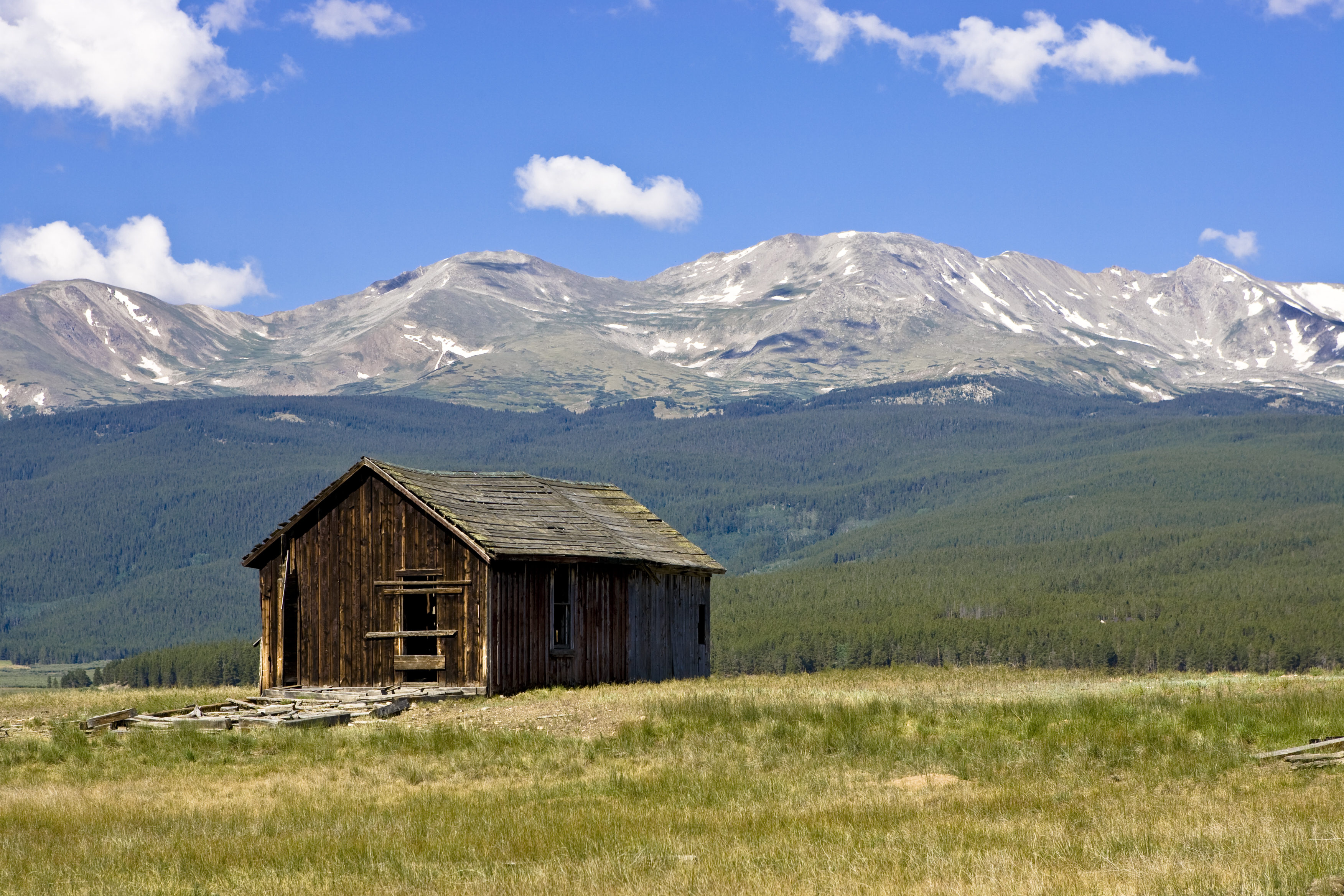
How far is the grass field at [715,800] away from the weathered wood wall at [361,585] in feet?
16.0

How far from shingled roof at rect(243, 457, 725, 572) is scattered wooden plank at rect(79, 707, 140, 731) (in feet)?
21.0

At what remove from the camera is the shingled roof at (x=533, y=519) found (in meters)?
36.8

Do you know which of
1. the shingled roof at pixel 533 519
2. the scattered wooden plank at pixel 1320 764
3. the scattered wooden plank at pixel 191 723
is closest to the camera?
the scattered wooden plank at pixel 1320 764

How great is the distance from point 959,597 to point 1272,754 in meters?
159

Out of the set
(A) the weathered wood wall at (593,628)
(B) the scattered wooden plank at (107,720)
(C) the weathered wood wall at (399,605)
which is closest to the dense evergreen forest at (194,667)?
(A) the weathered wood wall at (593,628)

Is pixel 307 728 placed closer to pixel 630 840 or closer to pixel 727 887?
pixel 630 840

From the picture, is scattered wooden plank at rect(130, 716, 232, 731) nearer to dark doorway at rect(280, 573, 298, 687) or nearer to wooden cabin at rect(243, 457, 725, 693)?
wooden cabin at rect(243, 457, 725, 693)

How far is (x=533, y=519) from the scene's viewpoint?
130 feet

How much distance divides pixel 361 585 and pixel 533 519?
4.73 metres

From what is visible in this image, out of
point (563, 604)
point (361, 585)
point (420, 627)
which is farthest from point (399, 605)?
point (563, 604)

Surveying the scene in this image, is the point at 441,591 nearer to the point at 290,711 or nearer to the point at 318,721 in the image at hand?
the point at 290,711

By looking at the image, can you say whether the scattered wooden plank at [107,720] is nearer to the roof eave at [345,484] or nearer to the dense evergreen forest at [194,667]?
the roof eave at [345,484]

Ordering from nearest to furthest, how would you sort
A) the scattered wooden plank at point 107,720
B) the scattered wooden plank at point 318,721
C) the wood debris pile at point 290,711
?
1. the scattered wooden plank at point 318,721
2. the wood debris pile at point 290,711
3. the scattered wooden plank at point 107,720

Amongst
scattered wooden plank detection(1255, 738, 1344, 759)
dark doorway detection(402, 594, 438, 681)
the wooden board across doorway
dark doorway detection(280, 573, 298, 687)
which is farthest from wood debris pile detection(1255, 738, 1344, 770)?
dark doorway detection(280, 573, 298, 687)
